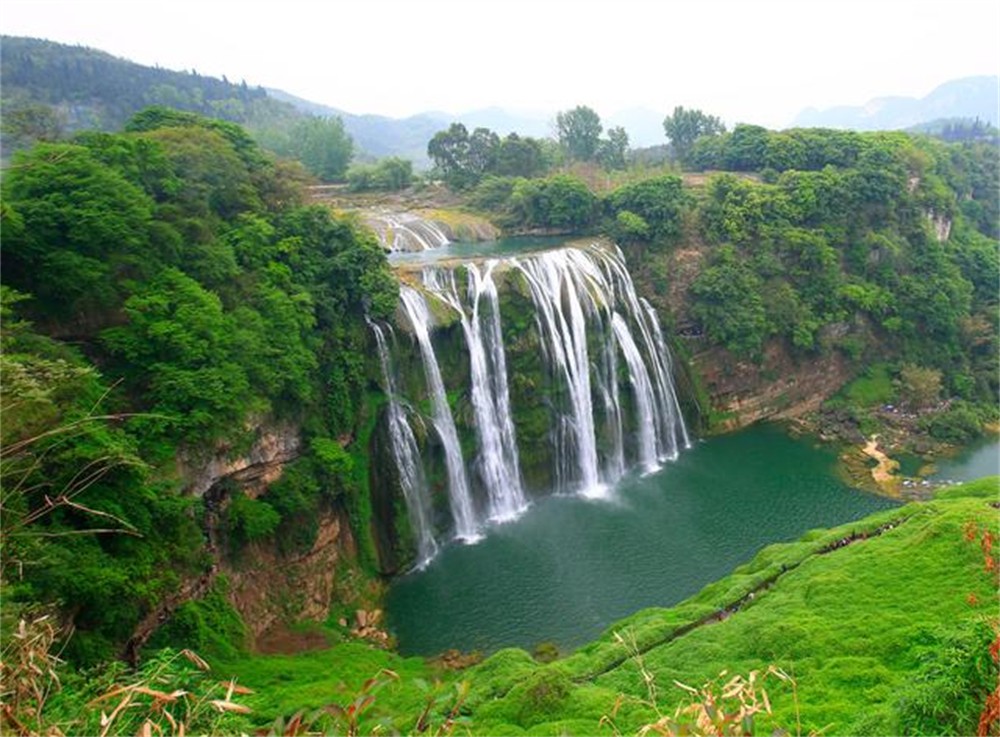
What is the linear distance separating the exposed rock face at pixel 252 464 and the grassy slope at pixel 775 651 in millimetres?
3476

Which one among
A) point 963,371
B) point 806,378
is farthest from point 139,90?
point 963,371

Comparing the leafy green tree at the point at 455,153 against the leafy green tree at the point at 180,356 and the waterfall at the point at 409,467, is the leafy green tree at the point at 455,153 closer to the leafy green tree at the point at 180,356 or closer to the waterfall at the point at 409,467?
the waterfall at the point at 409,467

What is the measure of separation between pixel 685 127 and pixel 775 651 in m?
43.2

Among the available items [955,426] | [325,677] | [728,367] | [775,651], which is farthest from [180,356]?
[955,426]

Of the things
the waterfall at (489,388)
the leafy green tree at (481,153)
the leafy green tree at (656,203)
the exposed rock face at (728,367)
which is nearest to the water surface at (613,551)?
the waterfall at (489,388)

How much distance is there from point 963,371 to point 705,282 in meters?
12.2

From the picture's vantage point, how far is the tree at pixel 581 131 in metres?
43.8

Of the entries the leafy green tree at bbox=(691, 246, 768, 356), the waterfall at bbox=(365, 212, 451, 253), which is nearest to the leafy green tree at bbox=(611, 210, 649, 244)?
the leafy green tree at bbox=(691, 246, 768, 356)

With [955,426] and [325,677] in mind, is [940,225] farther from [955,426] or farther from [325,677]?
[325,677]

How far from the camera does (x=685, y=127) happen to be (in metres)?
47.2

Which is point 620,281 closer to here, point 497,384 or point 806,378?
point 497,384

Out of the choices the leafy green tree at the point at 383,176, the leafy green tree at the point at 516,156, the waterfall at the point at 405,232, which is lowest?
the waterfall at the point at 405,232

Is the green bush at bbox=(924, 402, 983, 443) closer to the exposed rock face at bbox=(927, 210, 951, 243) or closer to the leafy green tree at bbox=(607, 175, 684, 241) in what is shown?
the exposed rock face at bbox=(927, 210, 951, 243)

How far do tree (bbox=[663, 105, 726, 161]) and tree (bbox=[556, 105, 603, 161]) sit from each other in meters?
6.10
